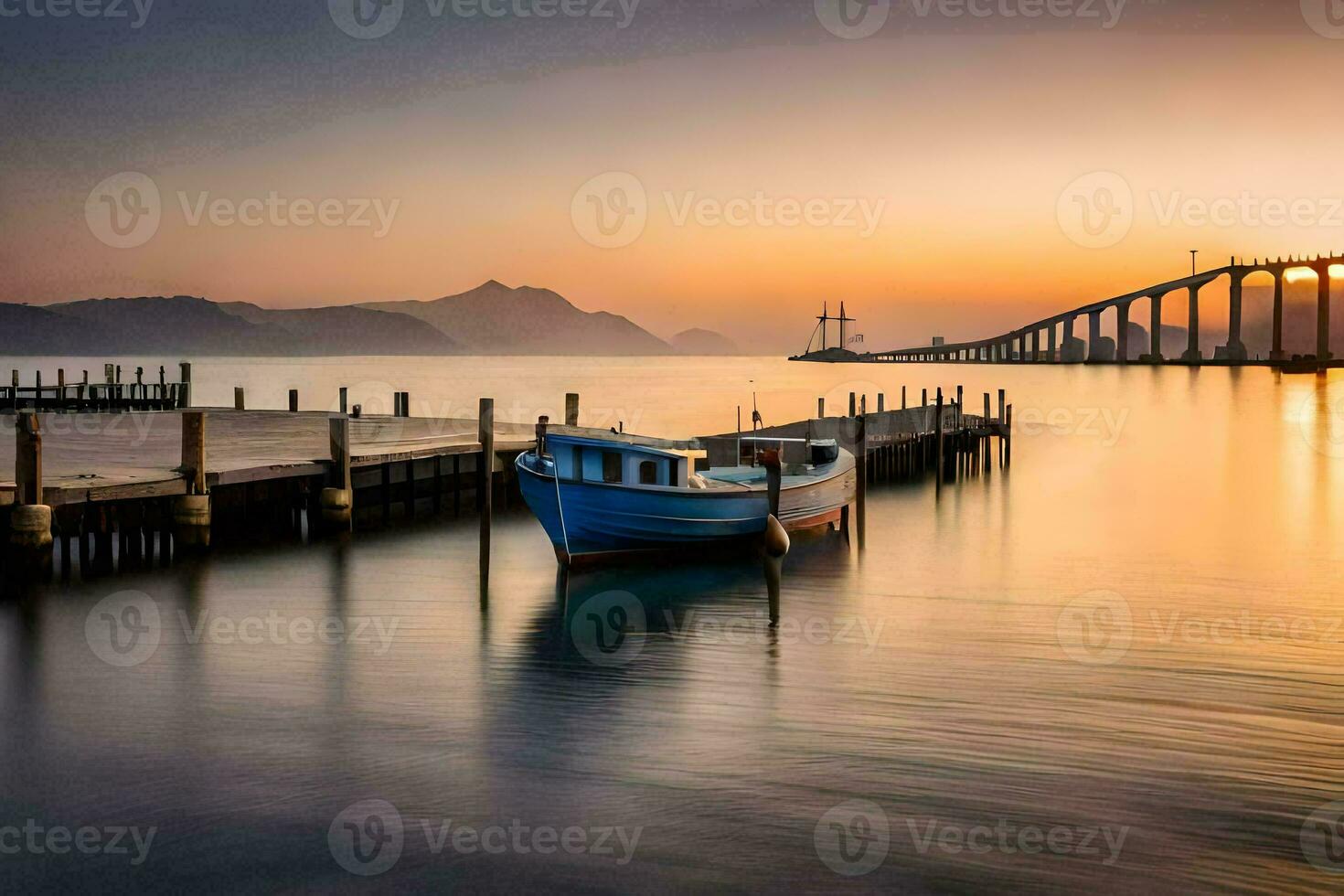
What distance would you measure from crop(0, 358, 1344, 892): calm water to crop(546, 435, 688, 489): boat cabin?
5.98 feet

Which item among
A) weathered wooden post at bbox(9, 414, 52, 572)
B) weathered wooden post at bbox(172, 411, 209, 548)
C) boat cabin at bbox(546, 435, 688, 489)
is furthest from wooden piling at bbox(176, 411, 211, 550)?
boat cabin at bbox(546, 435, 688, 489)

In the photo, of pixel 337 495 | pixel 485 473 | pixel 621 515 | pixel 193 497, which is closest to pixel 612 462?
pixel 621 515

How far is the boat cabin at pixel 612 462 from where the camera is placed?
18.9 meters

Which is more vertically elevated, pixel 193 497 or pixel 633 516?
pixel 193 497

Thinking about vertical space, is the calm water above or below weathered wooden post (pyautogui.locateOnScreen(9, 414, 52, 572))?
below

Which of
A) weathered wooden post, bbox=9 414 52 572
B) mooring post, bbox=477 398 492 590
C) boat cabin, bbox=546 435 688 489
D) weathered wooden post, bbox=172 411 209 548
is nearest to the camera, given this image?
weathered wooden post, bbox=9 414 52 572

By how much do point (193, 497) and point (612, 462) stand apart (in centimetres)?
813

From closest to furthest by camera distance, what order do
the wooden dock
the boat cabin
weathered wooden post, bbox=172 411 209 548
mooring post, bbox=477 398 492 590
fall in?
mooring post, bbox=477 398 492 590 → the wooden dock → the boat cabin → weathered wooden post, bbox=172 411 209 548

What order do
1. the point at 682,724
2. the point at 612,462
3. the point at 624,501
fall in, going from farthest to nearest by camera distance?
1. the point at 612,462
2. the point at 624,501
3. the point at 682,724

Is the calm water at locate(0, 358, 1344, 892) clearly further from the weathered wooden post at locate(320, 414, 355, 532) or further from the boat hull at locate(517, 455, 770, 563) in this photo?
the weathered wooden post at locate(320, 414, 355, 532)

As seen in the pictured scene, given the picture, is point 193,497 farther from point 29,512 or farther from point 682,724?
point 682,724

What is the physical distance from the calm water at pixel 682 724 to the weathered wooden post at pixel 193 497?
1.57m

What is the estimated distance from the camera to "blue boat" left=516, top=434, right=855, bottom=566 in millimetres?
18984

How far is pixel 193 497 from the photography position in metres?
20.4
